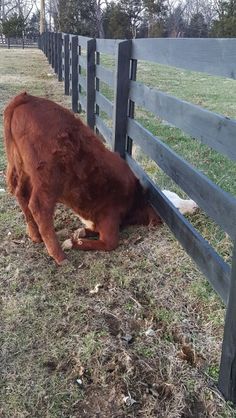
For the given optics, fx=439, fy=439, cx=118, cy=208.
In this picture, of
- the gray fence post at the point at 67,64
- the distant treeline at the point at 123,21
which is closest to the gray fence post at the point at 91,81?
the gray fence post at the point at 67,64

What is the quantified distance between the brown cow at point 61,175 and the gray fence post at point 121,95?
33.6 inches

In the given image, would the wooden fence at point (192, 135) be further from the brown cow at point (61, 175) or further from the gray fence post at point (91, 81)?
the gray fence post at point (91, 81)

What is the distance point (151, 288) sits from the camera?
116 inches

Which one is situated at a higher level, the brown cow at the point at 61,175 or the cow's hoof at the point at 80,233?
the brown cow at the point at 61,175

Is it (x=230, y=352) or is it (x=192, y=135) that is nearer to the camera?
(x=230, y=352)

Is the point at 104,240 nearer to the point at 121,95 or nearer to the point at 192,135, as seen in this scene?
the point at 192,135

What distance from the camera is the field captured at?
2080 millimetres

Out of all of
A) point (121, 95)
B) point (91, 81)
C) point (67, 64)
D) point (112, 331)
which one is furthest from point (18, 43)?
point (112, 331)

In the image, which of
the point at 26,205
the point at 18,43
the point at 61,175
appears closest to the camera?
the point at 61,175

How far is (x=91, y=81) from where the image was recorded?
6484mm

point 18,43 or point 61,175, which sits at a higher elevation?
point 61,175

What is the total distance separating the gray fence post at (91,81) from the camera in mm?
6281

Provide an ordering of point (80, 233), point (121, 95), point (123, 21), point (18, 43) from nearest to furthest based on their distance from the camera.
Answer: point (80, 233)
point (121, 95)
point (123, 21)
point (18, 43)

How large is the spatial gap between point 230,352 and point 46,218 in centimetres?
166
